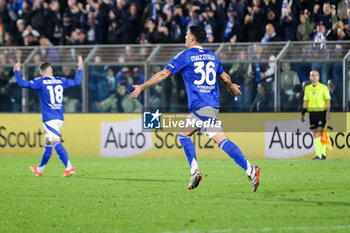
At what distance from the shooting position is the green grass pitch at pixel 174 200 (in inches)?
296

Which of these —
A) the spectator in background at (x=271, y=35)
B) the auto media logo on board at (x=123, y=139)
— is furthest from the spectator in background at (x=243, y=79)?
the auto media logo on board at (x=123, y=139)

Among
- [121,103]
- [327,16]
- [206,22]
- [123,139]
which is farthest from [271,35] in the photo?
[123,139]

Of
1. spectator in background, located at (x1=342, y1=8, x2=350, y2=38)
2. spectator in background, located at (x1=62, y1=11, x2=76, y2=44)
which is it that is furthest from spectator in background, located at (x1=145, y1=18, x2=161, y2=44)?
spectator in background, located at (x1=342, y1=8, x2=350, y2=38)

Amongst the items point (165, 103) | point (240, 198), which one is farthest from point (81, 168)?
point (240, 198)

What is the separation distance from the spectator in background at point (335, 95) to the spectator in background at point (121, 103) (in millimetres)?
5116

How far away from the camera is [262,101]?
62.8ft

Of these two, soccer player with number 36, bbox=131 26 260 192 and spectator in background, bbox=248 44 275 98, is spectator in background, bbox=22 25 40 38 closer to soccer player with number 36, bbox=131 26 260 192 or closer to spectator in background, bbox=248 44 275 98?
spectator in background, bbox=248 44 275 98

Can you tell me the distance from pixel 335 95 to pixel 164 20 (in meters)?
5.87

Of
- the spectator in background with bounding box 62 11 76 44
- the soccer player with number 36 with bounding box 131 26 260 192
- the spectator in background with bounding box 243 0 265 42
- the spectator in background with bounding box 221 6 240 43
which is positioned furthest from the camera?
the spectator in background with bounding box 62 11 76 44

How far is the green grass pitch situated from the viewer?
7.52 m

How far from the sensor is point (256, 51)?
756 inches

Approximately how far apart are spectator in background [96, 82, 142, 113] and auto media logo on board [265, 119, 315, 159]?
12.7 feet

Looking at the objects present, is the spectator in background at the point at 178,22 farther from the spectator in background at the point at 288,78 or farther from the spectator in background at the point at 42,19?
the spectator in background at the point at 42,19

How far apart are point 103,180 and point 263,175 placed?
2884 millimetres
